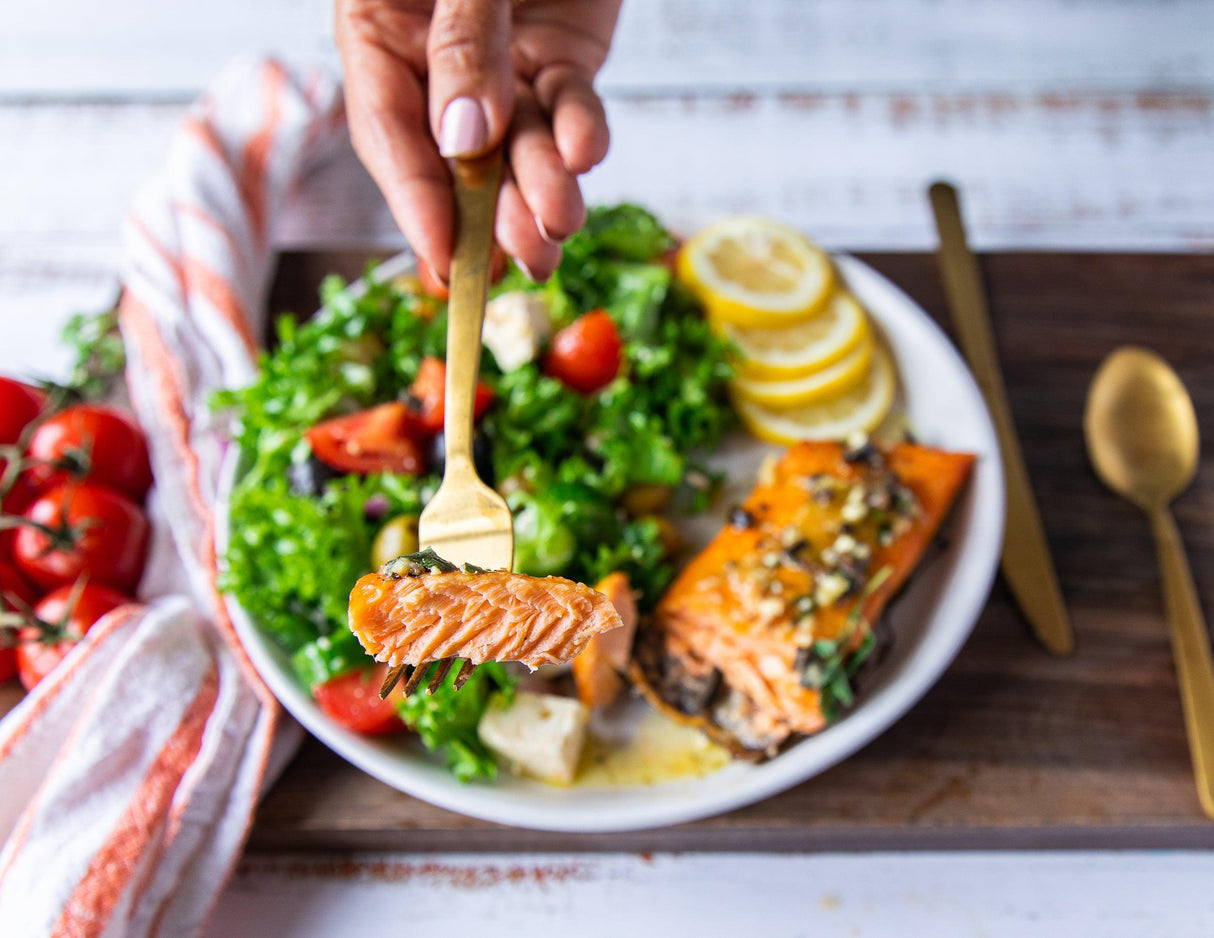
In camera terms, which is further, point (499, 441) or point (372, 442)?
point (499, 441)

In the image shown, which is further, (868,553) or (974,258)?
(974,258)

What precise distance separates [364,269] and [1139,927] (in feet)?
9.88

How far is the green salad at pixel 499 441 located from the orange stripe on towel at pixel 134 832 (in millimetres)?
300

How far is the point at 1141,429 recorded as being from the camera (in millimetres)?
3072

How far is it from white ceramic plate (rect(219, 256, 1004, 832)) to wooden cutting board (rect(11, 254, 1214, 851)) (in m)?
0.19

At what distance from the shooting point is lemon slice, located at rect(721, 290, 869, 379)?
2982 millimetres

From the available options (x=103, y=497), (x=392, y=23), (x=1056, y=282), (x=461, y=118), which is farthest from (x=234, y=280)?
(x=1056, y=282)

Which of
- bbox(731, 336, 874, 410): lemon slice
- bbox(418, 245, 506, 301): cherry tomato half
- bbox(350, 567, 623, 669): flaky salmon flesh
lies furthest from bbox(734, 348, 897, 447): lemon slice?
bbox(350, 567, 623, 669): flaky salmon flesh

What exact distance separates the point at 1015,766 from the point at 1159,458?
1.08 meters

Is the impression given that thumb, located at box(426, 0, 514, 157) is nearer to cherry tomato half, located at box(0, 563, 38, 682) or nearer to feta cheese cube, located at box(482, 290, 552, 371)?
feta cheese cube, located at box(482, 290, 552, 371)

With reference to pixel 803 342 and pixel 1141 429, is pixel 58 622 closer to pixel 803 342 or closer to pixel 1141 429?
pixel 803 342

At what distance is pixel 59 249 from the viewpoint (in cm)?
396

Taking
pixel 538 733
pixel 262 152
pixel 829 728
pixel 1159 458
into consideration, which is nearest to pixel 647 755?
pixel 538 733

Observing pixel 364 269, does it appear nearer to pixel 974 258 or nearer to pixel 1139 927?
pixel 974 258
